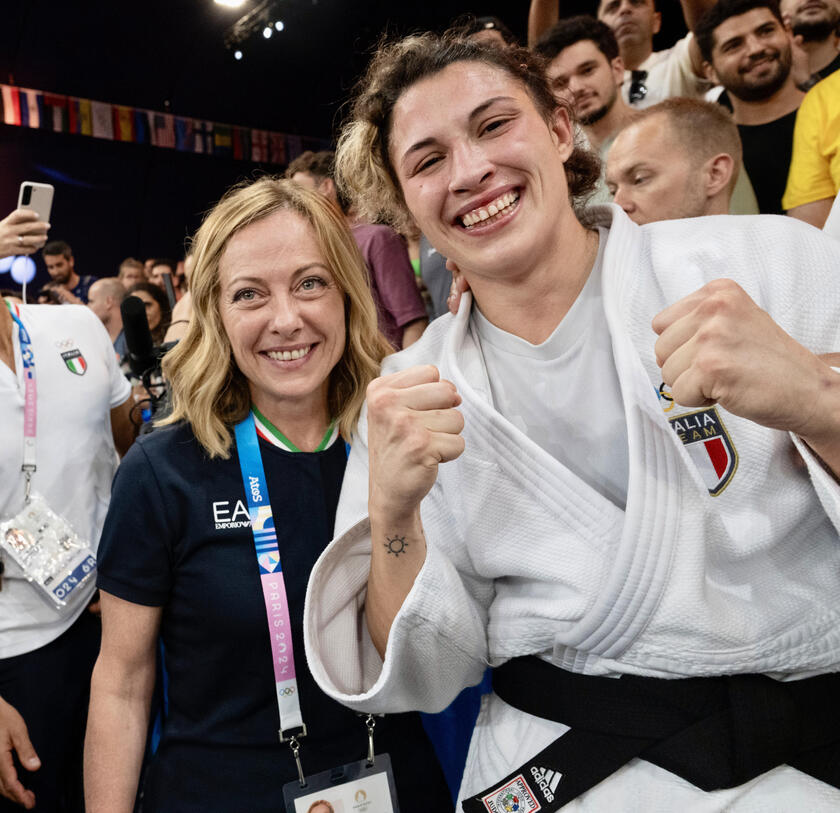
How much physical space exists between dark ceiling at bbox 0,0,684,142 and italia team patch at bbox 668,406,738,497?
6.80 meters

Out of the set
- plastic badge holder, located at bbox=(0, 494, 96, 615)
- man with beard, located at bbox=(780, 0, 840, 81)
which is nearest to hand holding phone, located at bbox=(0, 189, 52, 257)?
plastic badge holder, located at bbox=(0, 494, 96, 615)

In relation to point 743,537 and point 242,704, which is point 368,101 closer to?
point 743,537

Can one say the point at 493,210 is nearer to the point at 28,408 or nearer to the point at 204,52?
the point at 28,408

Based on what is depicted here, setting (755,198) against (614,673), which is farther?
(755,198)

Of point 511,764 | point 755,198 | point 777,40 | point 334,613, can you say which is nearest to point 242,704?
point 334,613

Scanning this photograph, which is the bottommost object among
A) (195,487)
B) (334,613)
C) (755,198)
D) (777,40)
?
(334,613)

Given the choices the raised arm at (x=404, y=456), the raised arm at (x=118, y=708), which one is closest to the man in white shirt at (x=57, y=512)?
the raised arm at (x=118, y=708)

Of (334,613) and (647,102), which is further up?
(647,102)

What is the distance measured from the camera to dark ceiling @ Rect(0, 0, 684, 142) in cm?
747

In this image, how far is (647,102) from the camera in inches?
132

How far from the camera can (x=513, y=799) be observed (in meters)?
1.11

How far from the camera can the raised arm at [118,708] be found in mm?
1434

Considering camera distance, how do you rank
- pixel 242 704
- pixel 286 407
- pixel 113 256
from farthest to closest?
pixel 113 256
pixel 286 407
pixel 242 704

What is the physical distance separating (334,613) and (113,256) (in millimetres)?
8505
